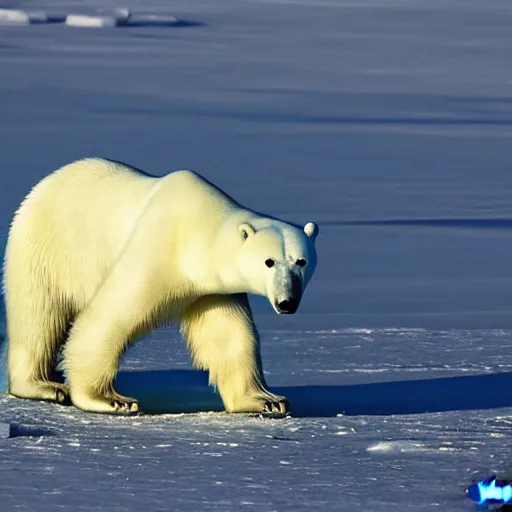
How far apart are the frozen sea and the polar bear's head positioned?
1.09 feet

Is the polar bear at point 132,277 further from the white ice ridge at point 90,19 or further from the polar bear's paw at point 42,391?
the white ice ridge at point 90,19

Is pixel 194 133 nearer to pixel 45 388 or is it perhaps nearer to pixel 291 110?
pixel 291 110

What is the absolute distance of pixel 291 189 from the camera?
8172 millimetres

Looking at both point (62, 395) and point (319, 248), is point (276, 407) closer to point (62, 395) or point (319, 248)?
point (62, 395)

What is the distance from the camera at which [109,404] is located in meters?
4.02

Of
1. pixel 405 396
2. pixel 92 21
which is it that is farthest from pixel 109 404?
pixel 92 21

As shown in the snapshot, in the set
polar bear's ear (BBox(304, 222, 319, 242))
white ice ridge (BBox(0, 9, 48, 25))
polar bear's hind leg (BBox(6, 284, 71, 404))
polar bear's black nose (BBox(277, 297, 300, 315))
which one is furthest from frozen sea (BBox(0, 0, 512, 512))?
white ice ridge (BBox(0, 9, 48, 25))

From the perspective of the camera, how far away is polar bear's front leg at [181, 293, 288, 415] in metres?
4.08

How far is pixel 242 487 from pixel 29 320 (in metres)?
1.22

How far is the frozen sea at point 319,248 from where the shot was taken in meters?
3.41

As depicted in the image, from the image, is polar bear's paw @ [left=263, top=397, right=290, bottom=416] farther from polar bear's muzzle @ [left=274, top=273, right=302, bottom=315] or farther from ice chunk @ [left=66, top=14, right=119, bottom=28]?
ice chunk @ [left=66, top=14, right=119, bottom=28]

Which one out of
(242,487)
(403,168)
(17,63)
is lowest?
(242,487)

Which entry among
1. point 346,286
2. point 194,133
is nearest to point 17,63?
point 194,133

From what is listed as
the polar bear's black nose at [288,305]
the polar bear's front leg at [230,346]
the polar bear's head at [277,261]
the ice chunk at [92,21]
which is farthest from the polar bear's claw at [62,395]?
the ice chunk at [92,21]
